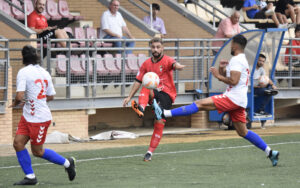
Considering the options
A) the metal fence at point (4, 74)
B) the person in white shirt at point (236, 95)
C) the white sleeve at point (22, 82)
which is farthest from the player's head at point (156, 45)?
the metal fence at point (4, 74)

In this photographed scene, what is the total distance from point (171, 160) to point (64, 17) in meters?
8.07

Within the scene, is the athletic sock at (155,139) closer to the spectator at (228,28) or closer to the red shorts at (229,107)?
the red shorts at (229,107)

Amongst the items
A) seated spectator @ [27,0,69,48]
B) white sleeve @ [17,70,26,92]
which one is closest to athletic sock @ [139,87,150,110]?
white sleeve @ [17,70,26,92]

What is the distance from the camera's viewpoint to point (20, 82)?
29.6ft

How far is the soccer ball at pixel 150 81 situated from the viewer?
11.3 metres

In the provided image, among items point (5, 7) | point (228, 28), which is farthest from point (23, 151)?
point (228, 28)

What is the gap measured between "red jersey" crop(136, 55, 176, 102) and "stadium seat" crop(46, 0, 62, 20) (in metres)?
6.95

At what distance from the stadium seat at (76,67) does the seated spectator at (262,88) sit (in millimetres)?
4622

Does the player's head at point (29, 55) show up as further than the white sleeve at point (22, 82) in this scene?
Yes

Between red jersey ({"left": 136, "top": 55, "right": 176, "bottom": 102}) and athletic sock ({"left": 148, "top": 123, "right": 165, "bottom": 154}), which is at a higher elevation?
red jersey ({"left": 136, "top": 55, "right": 176, "bottom": 102})

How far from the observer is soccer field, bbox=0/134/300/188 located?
9211mm

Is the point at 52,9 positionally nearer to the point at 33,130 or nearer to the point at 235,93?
the point at 235,93

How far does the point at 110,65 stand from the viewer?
16812 mm

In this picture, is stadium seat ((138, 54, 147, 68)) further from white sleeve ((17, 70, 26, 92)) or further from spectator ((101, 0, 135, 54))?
white sleeve ((17, 70, 26, 92))
